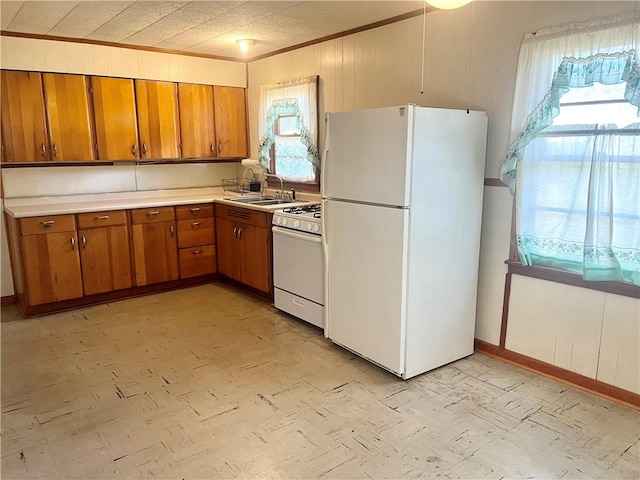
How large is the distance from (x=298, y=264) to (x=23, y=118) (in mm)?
2683

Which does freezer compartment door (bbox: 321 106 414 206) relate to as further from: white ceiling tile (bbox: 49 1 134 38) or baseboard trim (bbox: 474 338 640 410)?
white ceiling tile (bbox: 49 1 134 38)

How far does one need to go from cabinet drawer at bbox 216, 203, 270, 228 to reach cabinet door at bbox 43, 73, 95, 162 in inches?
51.5

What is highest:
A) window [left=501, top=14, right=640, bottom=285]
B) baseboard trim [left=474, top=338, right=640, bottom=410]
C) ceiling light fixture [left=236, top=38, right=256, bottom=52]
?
ceiling light fixture [left=236, top=38, right=256, bottom=52]

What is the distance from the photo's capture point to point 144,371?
309cm

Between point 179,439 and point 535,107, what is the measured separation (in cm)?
268

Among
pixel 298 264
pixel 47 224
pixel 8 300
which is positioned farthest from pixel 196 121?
pixel 8 300

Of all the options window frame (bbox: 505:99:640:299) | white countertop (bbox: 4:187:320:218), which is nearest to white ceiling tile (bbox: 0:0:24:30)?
white countertop (bbox: 4:187:320:218)

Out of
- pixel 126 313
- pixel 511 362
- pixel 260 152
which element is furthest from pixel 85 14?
pixel 511 362

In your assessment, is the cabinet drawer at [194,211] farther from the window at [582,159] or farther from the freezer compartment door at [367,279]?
the window at [582,159]

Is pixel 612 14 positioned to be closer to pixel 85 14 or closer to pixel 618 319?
pixel 618 319

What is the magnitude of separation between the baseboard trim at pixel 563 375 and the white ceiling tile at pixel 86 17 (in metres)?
3.44

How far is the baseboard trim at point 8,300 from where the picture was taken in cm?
433

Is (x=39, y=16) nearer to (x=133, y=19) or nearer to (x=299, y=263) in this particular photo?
(x=133, y=19)

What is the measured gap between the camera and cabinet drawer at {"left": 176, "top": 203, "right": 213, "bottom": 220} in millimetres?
4684
